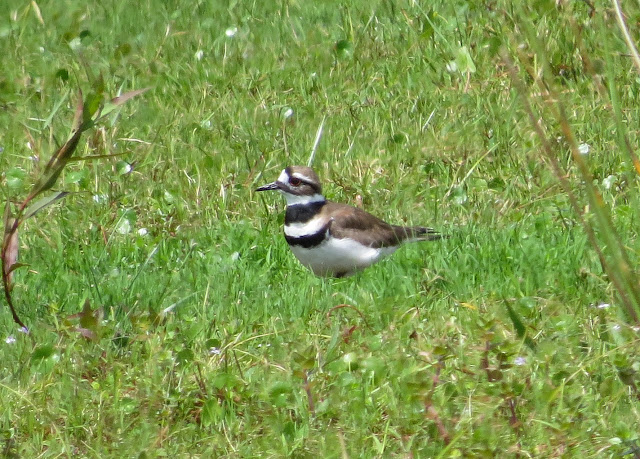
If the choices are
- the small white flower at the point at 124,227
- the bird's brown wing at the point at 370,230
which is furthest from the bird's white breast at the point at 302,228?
the small white flower at the point at 124,227

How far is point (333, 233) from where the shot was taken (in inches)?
269

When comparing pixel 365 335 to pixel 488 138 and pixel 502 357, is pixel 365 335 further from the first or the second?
pixel 488 138

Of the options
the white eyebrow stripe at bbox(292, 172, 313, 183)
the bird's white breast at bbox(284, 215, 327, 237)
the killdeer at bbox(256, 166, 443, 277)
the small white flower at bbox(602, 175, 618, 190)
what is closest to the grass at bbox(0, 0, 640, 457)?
the small white flower at bbox(602, 175, 618, 190)

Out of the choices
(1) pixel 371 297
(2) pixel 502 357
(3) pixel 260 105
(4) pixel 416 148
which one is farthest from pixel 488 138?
(2) pixel 502 357

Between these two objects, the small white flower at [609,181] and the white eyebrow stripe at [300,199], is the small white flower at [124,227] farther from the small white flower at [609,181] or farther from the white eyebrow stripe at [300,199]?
the small white flower at [609,181]

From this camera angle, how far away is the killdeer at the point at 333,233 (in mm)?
6617

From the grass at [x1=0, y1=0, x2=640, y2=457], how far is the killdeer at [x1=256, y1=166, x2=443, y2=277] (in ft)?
0.52

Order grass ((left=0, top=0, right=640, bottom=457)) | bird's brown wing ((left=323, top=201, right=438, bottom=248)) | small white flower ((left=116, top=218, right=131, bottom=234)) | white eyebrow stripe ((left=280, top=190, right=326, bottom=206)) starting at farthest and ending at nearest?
small white flower ((left=116, top=218, right=131, bottom=234)) < white eyebrow stripe ((left=280, top=190, right=326, bottom=206)) < bird's brown wing ((left=323, top=201, right=438, bottom=248)) < grass ((left=0, top=0, right=640, bottom=457))

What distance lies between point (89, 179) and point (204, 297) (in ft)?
7.16

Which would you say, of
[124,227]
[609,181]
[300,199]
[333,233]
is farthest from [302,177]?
[609,181]

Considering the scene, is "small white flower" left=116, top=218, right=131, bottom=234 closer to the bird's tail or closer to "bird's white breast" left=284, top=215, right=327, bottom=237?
"bird's white breast" left=284, top=215, right=327, bottom=237

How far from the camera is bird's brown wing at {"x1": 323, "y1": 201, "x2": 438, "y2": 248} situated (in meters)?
6.79

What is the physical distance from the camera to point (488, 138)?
8281 millimetres

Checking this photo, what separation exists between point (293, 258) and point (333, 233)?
324 mm
